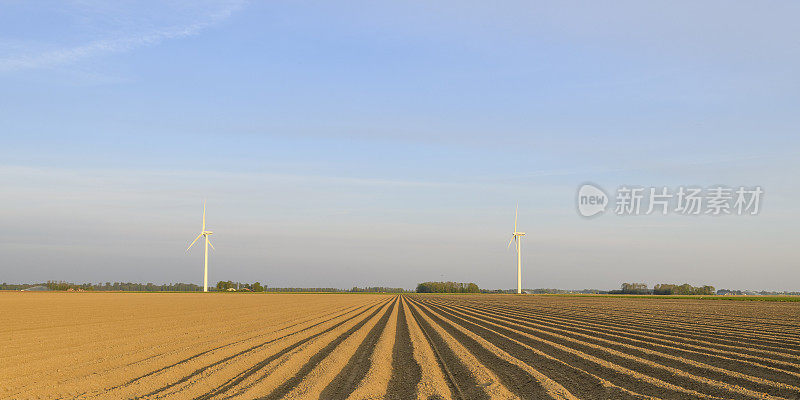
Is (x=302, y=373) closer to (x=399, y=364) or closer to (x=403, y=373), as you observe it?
(x=403, y=373)

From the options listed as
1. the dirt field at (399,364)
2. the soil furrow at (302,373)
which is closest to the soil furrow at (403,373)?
the dirt field at (399,364)

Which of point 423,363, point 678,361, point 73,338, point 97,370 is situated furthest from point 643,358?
point 73,338

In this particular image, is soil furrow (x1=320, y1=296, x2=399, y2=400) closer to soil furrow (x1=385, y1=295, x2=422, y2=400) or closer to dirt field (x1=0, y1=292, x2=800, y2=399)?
dirt field (x1=0, y1=292, x2=800, y2=399)

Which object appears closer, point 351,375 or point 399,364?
point 351,375

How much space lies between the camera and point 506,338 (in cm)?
2345

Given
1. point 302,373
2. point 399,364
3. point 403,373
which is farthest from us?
point 399,364

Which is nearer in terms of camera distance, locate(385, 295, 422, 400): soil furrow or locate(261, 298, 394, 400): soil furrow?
locate(261, 298, 394, 400): soil furrow

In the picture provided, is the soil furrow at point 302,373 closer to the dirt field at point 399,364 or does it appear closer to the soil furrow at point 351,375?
the dirt field at point 399,364

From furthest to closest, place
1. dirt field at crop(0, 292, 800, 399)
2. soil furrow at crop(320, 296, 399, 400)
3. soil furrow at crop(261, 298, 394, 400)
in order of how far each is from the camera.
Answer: dirt field at crop(0, 292, 800, 399) → soil furrow at crop(320, 296, 399, 400) → soil furrow at crop(261, 298, 394, 400)

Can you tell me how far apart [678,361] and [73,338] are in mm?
21287

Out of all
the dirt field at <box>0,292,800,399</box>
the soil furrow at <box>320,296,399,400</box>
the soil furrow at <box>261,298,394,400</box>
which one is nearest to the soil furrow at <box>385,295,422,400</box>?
the dirt field at <box>0,292,800,399</box>

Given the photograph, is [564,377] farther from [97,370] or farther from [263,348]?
[97,370]

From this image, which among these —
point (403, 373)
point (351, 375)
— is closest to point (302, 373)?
point (351, 375)

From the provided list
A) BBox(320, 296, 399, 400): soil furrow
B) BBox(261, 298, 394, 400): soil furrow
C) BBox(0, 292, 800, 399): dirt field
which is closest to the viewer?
BBox(261, 298, 394, 400): soil furrow
